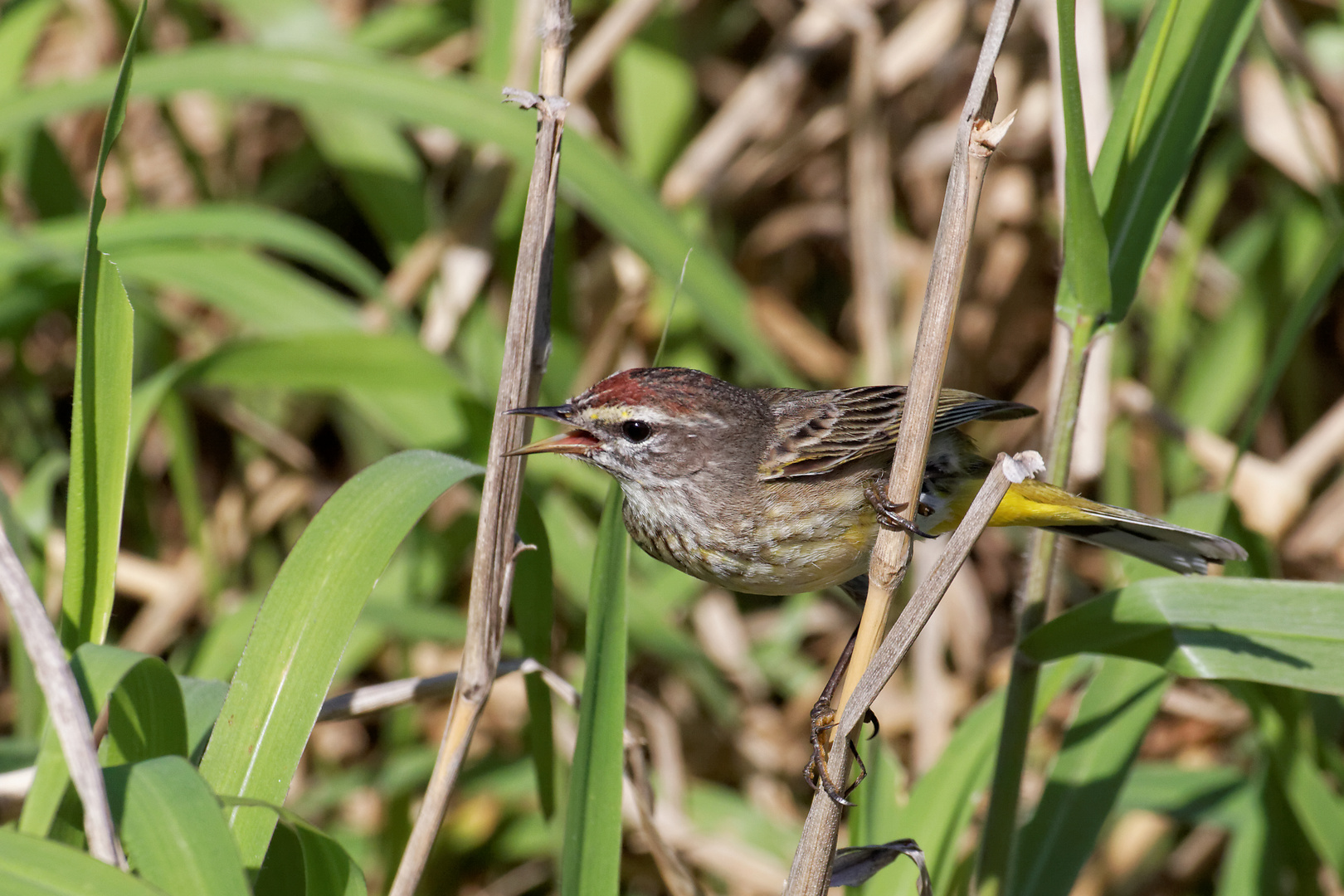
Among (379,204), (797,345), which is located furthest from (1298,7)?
(379,204)

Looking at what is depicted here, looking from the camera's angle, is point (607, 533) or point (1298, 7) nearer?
point (607, 533)

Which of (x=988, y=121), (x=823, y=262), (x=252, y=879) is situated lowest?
(x=252, y=879)

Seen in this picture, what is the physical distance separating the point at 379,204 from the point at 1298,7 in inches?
127

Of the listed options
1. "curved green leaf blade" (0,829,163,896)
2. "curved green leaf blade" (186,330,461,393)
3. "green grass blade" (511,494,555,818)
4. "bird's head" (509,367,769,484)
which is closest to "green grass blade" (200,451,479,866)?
"green grass blade" (511,494,555,818)

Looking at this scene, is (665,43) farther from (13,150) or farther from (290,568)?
(290,568)

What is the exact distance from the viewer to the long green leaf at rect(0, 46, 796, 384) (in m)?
3.18

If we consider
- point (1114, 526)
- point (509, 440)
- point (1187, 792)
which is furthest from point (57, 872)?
point (1187, 792)

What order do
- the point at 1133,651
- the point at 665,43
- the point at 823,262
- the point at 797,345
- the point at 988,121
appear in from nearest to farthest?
1. the point at 988,121
2. the point at 1133,651
3. the point at 665,43
4. the point at 797,345
5. the point at 823,262

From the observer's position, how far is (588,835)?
171 centimetres

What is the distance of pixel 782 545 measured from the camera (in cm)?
215

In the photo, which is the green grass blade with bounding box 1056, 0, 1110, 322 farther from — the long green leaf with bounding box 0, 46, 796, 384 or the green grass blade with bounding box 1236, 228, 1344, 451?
the long green leaf with bounding box 0, 46, 796, 384

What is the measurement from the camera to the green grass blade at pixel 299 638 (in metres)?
1.59

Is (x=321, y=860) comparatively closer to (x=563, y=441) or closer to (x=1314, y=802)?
(x=563, y=441)

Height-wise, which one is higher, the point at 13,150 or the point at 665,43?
the point at 665,43
